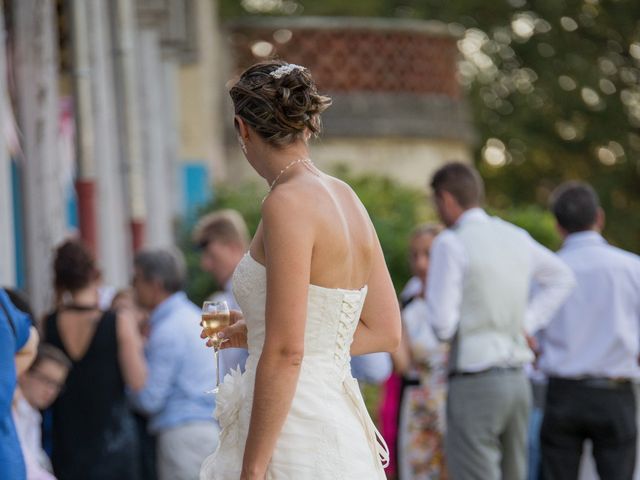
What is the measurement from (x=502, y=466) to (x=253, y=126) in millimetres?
4158

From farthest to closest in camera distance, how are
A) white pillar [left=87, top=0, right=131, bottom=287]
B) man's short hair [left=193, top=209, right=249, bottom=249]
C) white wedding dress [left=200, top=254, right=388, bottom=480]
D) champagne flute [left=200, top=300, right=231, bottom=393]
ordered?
white pillar [left=87, top=0, right=131, bottom=287]
man's short hair [left=193, top=209, right=249, bottom=249]
champagne flute [left=200, top=300, right=231, bottom=393]
white wedding dress [left=200, top=254, right=388, bottom=480]

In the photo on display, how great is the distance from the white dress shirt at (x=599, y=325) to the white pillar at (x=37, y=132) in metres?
2.93

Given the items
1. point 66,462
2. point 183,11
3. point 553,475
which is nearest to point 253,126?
point 66,462

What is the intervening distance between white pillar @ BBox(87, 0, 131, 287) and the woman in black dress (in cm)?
375

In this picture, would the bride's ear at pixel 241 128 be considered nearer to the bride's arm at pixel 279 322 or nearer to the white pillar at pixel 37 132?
the bride's arm at pixel 279 322

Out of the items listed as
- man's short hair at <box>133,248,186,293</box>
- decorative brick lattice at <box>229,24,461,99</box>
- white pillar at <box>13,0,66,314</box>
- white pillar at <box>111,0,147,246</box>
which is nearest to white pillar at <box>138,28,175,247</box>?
white pillar at <box>111,0,147,246</box>

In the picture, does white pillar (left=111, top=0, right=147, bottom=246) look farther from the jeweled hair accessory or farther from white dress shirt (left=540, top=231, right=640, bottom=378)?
the jeweled hair accessory

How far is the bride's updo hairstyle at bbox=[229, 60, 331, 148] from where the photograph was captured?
4652 millimetres

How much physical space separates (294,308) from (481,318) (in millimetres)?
3743

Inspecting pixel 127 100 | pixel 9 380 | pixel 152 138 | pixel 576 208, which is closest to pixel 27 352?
pixel 9 380

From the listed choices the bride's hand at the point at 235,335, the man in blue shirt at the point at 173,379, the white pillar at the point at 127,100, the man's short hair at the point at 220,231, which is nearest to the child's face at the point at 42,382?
the man in blue shirt at the point at 173,379

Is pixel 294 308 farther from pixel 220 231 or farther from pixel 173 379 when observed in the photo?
pixel 220 231

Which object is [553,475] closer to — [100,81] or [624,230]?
[100,81]

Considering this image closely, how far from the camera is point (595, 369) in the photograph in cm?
856
